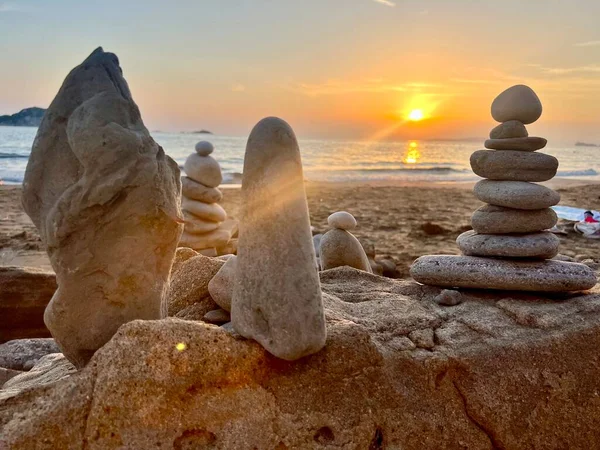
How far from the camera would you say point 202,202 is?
8547mm

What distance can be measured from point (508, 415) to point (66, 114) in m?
2.95

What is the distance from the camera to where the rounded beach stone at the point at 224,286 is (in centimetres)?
350

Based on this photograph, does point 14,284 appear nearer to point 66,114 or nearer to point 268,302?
point 66,114

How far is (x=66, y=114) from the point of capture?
9.54ft

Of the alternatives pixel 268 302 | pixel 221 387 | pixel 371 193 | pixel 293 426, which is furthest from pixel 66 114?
pixel 371 193

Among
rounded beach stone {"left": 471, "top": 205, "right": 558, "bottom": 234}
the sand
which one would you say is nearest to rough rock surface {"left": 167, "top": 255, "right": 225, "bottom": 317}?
rounded beach stone {"left": 471, "top": 205, "right": 558, "bottom": 234}

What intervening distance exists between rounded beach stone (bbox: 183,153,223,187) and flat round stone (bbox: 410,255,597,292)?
15.5 ft

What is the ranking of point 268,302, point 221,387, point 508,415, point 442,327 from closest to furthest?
point 221,387
point 268,302
point 508,415
point 442,327

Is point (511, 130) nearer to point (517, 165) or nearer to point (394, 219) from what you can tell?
point (517, 165)

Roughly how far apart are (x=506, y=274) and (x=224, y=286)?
6.80 feet

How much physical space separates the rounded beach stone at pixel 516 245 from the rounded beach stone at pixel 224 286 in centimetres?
200

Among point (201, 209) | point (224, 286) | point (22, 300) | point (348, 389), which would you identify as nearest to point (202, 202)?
point (201, 209)

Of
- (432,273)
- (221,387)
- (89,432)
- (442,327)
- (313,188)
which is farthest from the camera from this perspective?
(313,188)

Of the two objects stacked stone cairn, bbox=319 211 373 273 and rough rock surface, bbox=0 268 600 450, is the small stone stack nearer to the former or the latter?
stacked stone cairn, bbox=319 211 373 273
